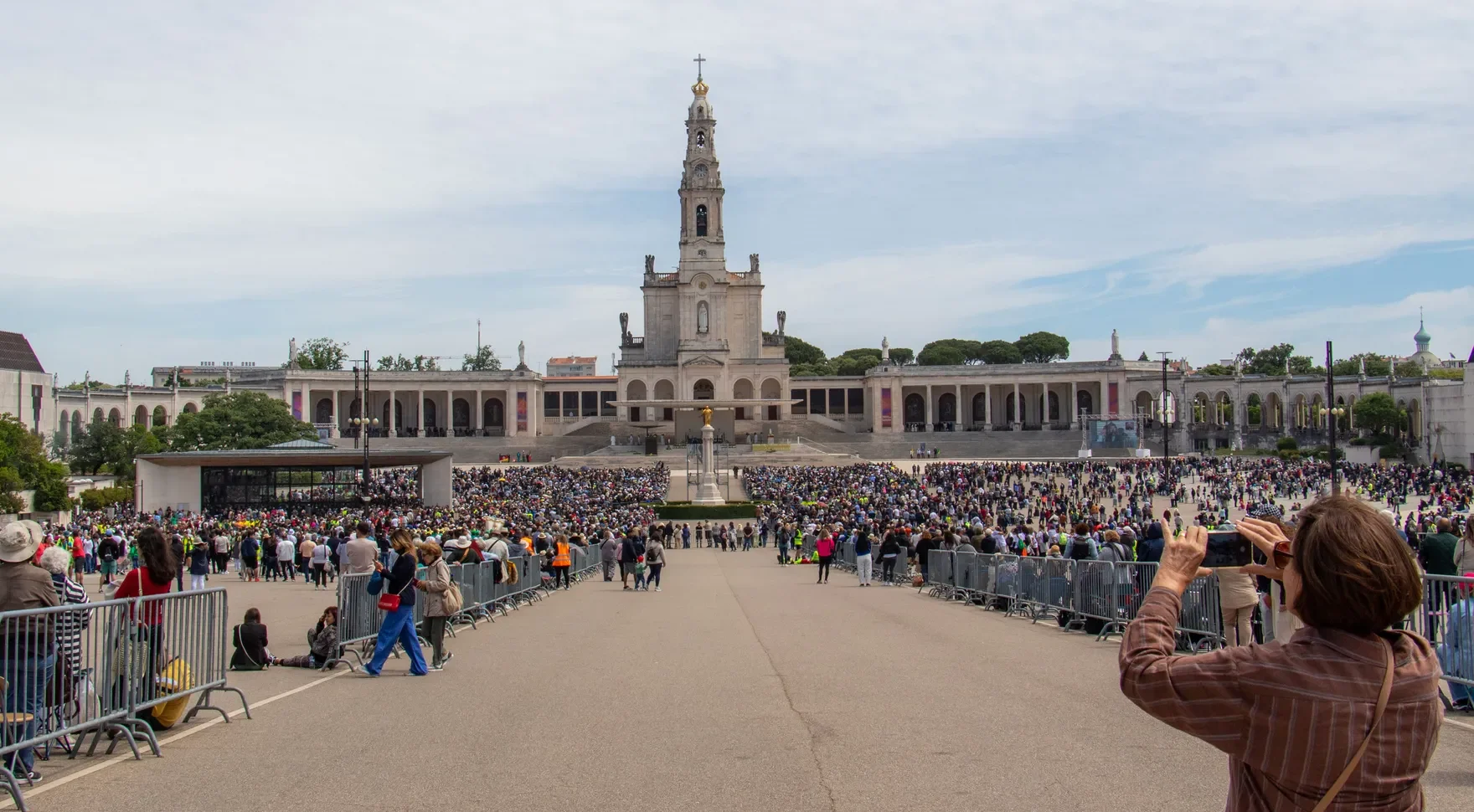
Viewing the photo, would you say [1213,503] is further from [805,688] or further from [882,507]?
[805,688]

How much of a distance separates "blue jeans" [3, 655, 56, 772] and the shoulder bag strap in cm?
640

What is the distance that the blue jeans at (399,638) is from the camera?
35.3 ft

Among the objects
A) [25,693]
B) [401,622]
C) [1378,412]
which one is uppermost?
[1378,412]

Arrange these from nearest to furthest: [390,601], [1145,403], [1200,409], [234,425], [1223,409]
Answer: [390,601], [234,425], [1200,409], [1145,403], [1223,409]

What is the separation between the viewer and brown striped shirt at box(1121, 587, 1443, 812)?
291 centimetres

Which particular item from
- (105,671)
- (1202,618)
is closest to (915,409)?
(1202,618)

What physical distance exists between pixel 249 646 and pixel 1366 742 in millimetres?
10362

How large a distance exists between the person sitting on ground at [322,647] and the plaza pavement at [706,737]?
0.14 meters

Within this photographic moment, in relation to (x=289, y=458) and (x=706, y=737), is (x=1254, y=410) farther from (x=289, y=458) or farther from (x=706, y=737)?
(x=706, y=737)

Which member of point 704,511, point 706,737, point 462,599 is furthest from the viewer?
point 704,511

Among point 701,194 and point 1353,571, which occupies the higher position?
point 701,194

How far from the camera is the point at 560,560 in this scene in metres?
21.9

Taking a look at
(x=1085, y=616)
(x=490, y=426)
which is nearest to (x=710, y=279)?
(x=490, y=426)

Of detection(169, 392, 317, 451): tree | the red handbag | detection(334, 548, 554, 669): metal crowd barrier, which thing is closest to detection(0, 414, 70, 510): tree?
detection(169, 392, 317, 451): tree
